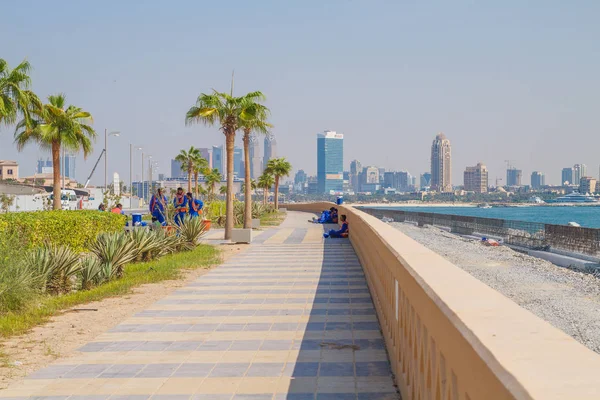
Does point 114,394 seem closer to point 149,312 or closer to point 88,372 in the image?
point 88,372

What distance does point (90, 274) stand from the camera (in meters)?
12.7

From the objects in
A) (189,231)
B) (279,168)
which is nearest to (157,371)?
(189,231)

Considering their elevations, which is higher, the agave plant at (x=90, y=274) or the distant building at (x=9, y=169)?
the distant building at (x=9, y=169)

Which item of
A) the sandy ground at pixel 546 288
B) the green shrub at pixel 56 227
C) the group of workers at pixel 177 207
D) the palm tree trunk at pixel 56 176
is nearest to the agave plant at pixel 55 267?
the green shrub at pixel 56 227

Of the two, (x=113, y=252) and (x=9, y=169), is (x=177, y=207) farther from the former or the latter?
(x=9, y=169)

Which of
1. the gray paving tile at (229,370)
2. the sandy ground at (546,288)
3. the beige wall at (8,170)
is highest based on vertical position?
the beige wall at (8,170)

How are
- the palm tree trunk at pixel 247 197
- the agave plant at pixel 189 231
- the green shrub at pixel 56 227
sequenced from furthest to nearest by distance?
the palm tree trunk at pixel 247 197 < the agave plant at pixel 189 231 < the green shrub at pixel 56 227

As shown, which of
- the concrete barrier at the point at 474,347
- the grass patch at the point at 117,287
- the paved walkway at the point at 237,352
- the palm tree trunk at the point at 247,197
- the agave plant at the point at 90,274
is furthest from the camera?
the palm tree trunk at the point at 247,197

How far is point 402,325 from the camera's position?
18.5ft

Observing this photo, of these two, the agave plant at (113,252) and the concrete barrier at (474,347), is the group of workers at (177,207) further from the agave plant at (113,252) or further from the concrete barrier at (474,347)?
the concrete barrier at (474,347)

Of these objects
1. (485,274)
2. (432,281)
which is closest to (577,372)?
(432,281)

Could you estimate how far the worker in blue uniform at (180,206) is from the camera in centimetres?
2162

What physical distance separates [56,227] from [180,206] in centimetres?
616

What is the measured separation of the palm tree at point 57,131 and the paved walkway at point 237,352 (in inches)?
742
